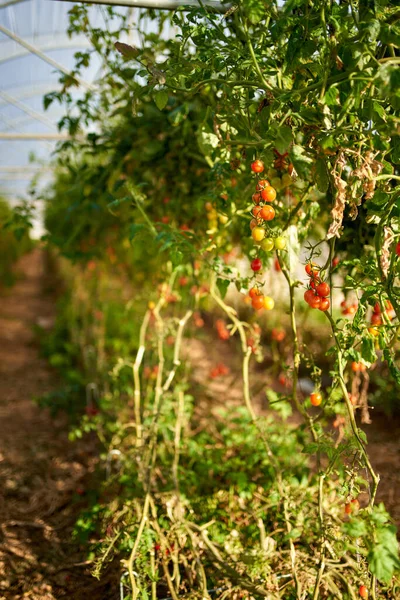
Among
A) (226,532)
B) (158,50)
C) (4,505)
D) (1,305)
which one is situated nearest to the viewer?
(226,532)

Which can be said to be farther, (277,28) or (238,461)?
(238,461)

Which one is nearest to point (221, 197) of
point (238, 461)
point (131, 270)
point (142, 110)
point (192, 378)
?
point (142, 110)

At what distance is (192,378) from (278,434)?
1372mm

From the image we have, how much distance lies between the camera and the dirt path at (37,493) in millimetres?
1687

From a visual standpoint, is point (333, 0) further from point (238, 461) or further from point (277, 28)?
point (238, 461)

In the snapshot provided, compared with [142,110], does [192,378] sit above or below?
below

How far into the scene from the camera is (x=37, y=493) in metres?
2.26

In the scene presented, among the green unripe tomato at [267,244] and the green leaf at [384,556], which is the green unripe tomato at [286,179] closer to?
the green unripe tomato at [267,244]

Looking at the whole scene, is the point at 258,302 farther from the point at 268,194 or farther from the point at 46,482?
the point at 46,482

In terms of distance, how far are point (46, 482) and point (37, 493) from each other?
10 cm

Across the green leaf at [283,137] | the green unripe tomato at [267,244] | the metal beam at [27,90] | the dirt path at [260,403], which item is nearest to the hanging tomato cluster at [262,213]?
the green unripe tomato at [267,244]

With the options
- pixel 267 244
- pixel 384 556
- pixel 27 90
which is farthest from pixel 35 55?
pixel 384 556

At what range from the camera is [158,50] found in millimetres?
1956

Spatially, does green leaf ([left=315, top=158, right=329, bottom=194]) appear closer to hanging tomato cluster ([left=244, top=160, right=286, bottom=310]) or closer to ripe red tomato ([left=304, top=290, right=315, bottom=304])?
hanging tomato cluster ([left=244, top=160, right=286, bottom=310])
